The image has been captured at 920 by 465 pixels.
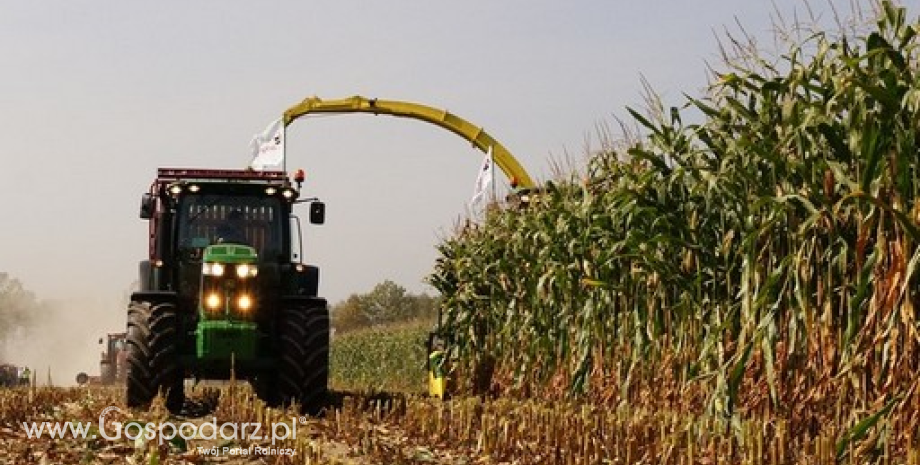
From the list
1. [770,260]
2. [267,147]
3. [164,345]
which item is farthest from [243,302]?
[267,147]

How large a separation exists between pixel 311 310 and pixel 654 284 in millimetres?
3556

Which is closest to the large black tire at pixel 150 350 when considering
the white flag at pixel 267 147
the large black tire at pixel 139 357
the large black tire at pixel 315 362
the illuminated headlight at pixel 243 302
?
the large black tire at pixel 139 357

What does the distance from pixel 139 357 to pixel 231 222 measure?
66.4 inches

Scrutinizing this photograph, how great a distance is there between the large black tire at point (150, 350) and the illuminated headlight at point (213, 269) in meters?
0.46

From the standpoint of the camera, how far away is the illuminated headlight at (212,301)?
1103 centimetres

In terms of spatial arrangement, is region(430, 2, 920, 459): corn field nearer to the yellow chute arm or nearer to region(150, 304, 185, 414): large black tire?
region(150, 304, 185, 414): large black tire

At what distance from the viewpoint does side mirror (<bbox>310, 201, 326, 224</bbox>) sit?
11.6 metres

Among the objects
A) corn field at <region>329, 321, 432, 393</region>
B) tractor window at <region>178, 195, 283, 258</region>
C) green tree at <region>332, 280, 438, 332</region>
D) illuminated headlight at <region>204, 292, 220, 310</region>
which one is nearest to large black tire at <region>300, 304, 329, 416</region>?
illuminated headlight at <region>204, 292, 220, 310</region>

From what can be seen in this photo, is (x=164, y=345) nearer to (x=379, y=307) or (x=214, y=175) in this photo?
(x=214, y=175)

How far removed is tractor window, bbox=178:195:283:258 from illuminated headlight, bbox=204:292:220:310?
655 millimetres

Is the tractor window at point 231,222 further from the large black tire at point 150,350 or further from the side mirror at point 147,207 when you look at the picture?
the large black tire at point 150,350

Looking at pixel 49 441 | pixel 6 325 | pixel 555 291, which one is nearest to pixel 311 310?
pixel 555 291

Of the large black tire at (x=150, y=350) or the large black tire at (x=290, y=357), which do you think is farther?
the large black tire at (x=290, y=357)

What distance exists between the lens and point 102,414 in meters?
9.80
